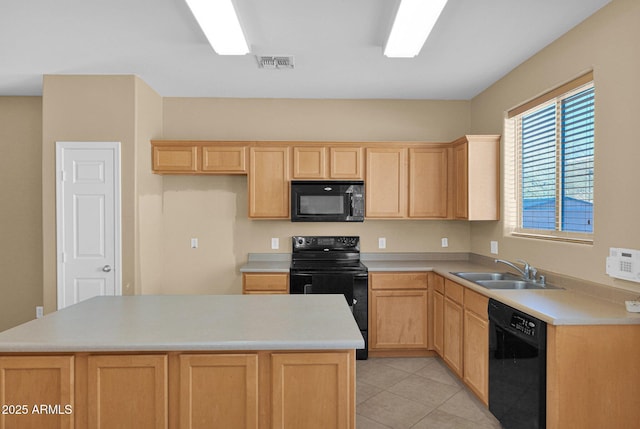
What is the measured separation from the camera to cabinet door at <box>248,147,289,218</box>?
400 cm

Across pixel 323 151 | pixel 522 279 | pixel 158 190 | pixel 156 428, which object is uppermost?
pixel 323 151

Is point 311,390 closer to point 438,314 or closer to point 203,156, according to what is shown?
point 438,314

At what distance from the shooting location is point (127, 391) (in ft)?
5.52

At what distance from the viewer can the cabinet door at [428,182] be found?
13.3 ft

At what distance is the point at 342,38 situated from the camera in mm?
2814

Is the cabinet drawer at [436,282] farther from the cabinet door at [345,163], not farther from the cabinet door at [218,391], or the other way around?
the cabinet door at [218,391]

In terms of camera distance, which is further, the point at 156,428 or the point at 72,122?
the point at 72,122

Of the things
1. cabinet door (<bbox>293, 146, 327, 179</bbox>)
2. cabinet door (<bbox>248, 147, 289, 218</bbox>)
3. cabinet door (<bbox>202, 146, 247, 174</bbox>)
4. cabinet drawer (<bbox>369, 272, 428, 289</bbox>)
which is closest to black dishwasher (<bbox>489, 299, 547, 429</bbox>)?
cabinet drawer (<bbox>369, 272, 428, 289</bbox>)

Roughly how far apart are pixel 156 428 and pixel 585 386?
2144mm

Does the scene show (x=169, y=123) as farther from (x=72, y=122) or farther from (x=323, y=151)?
(x=323, y=151)

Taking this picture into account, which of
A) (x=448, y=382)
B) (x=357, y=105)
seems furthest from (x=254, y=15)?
(x=448, y=382)

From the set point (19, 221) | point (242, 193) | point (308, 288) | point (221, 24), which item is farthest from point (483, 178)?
point (19, 221)

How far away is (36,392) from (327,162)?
3.02 metres

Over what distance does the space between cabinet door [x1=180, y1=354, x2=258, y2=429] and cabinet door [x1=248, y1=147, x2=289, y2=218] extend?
2422 mm
